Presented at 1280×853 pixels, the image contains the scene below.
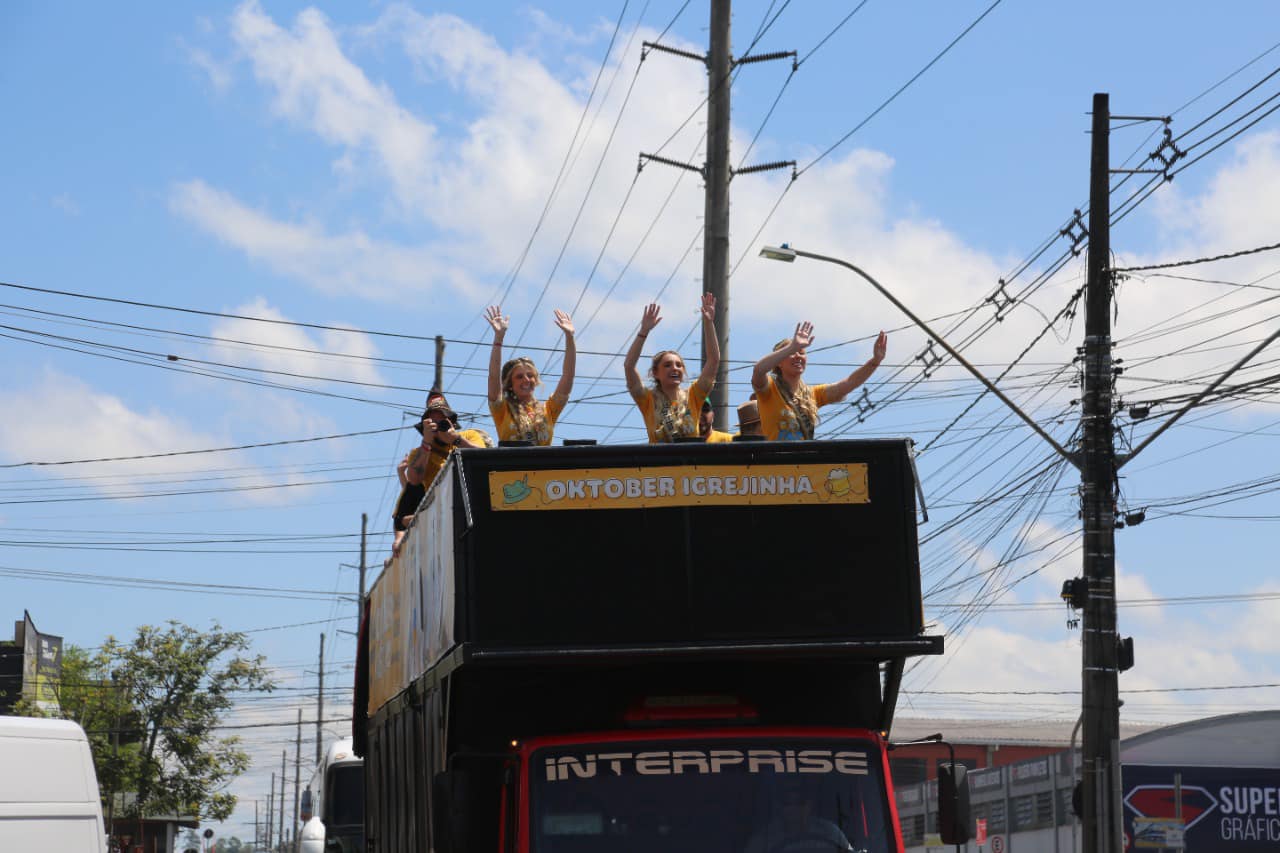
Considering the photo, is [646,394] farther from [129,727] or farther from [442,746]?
[129,727]

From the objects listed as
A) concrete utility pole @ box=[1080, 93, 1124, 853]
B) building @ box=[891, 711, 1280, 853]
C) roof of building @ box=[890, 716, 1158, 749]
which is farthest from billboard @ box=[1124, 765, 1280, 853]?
roof of building @ box=[890, 716, 1158, 749]

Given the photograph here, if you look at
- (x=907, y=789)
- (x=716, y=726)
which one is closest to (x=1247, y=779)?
(x=907, y=789)

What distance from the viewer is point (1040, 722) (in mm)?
79125

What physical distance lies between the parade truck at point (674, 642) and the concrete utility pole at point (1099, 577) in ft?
34.0

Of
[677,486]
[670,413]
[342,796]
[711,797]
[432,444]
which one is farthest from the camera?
[342,796]

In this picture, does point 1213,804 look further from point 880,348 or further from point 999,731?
point 999,731

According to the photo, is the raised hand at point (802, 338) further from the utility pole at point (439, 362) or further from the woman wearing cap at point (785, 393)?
the utility pole at point (439, 362)

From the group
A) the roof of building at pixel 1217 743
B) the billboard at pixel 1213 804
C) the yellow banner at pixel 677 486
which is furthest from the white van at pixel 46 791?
the roof of building at pixel 1217 743

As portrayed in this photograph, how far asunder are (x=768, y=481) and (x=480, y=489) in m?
1.42

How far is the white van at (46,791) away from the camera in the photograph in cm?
865

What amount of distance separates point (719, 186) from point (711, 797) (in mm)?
11451

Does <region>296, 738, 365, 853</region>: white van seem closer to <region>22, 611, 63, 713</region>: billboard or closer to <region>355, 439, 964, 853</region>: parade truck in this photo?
<region>355, 439, 964, 853</region>: parade truck

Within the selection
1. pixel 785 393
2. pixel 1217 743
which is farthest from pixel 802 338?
pixel 1217 743

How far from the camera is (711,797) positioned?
25.6 ft
